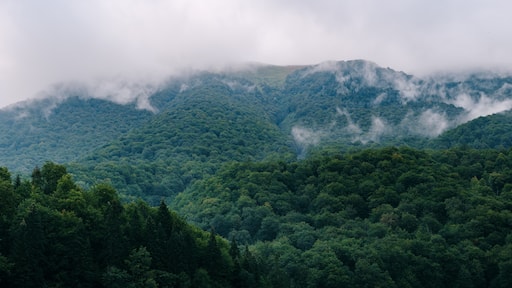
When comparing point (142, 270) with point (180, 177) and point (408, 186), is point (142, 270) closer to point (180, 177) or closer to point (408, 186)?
point (408, 186)

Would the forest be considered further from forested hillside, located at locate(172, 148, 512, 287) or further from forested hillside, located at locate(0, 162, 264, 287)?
forested hillside, located at locate(172, 148, 512, 287)

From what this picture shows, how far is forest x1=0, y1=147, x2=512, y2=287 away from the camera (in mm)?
64375

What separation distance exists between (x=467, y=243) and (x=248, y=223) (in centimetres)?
4621

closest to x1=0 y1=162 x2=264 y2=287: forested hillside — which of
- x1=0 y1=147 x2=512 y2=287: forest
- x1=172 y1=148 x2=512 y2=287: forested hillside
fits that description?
x1=0 y1=147 x2=512 y2=287: forest

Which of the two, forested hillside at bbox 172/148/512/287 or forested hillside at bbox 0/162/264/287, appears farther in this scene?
forested hillside at bbox 172/148/512/287

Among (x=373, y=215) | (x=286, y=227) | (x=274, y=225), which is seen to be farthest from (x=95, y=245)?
(x=373, y=215)

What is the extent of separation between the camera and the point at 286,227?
120 metres

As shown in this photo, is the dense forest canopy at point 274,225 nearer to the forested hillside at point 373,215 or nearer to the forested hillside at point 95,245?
the forested hillside at point 95,245

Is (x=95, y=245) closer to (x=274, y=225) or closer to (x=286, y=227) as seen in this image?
(x=286, y=227)

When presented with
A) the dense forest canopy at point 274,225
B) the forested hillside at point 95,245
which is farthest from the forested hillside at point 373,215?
the forested hillside at point 95,245

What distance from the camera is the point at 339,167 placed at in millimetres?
146250

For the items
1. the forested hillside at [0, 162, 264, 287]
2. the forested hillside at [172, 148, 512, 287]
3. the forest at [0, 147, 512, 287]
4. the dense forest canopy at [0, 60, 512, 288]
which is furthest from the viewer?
the forested hillside at [172, 148, 512, 287]

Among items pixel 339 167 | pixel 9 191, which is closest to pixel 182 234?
pixel 9 191

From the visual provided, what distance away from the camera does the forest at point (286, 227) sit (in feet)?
211
